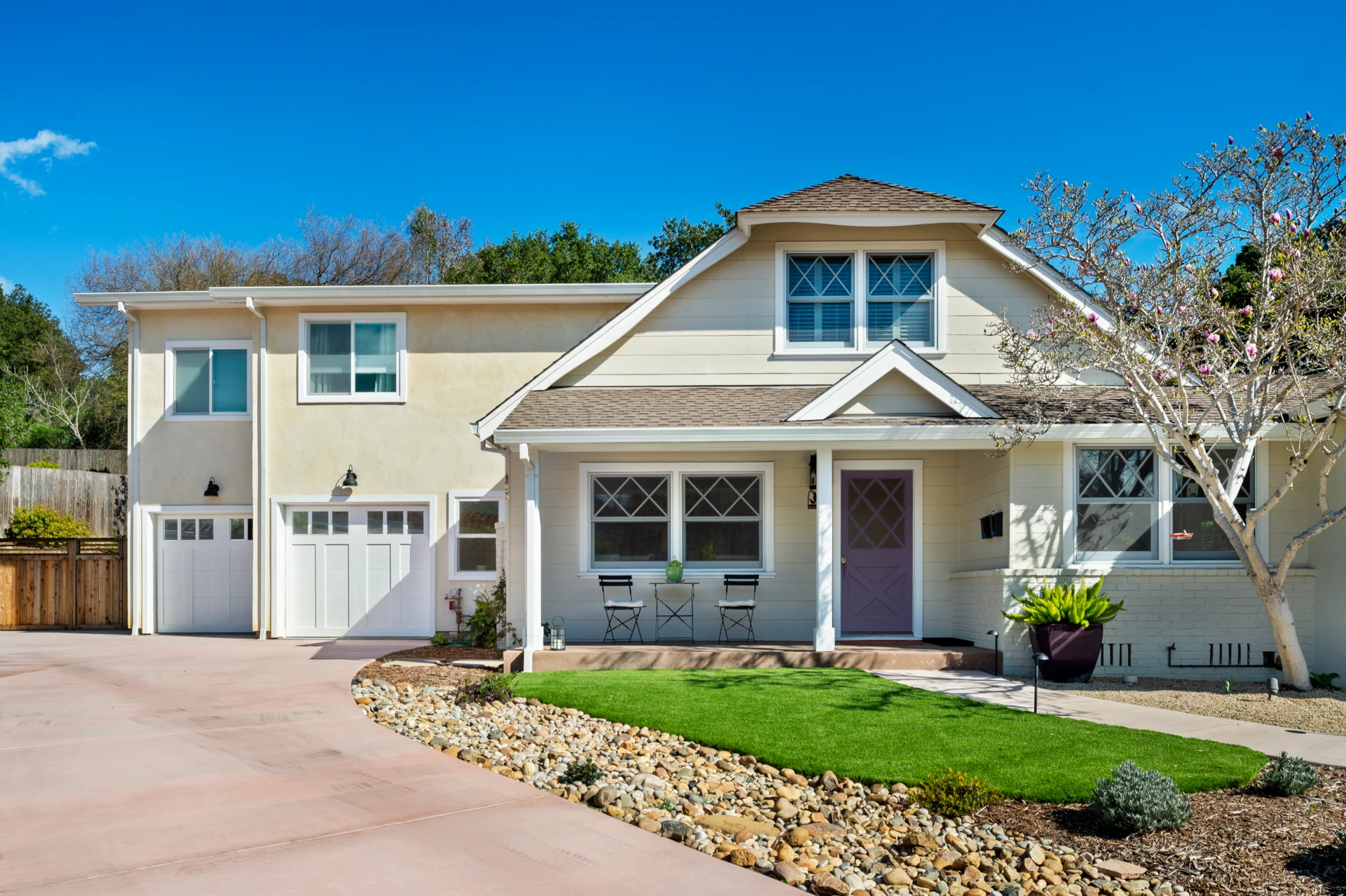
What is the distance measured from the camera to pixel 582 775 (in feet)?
22.6

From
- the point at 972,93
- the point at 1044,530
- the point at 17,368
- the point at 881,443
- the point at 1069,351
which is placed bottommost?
the point at 1044,530

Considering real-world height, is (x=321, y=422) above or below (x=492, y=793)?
above

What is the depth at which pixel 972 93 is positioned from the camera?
17891 mm

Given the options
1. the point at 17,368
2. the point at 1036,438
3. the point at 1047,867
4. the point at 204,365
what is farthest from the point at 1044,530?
the point at 17,368

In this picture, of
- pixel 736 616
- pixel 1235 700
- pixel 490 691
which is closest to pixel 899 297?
pixel 736 616

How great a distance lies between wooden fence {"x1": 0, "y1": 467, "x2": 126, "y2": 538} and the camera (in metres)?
21.0

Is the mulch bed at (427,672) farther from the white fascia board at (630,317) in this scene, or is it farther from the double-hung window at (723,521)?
the double-hung window at (723,521)

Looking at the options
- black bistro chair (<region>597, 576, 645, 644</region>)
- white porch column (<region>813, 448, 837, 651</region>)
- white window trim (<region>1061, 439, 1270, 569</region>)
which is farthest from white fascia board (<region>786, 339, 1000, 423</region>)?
black bistro chair (<region>597, 576, 645, 644</region>)

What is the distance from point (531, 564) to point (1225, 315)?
751 centimetres

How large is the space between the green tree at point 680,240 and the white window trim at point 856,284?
16.1 metres

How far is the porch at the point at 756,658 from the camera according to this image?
11391 mm

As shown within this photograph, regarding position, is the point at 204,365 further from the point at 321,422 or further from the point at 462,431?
the point at 462,431

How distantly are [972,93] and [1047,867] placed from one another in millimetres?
15296

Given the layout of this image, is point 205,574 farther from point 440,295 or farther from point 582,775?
point 582,775
